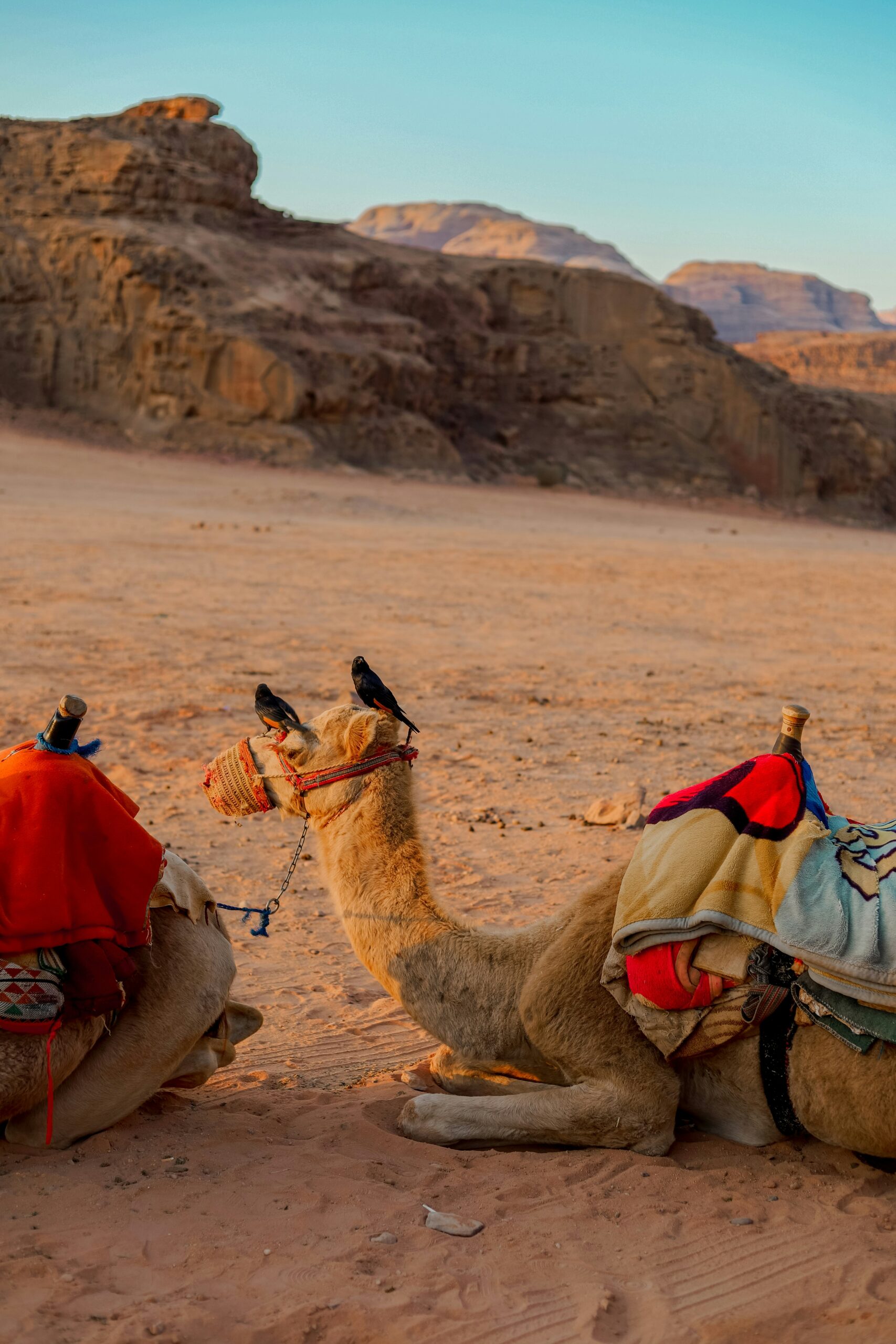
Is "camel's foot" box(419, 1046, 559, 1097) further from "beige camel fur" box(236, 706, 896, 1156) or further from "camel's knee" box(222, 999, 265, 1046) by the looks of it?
"camel's knee" box(222, 999, 265, 1046)

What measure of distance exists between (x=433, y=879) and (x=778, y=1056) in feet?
10.5

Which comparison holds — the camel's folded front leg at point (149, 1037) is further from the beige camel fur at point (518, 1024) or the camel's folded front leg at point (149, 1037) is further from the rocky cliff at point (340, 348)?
the rocky cliff at point (340, 348)

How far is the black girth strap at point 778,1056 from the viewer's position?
152 inches

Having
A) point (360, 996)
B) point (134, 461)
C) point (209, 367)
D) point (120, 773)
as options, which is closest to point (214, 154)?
point (209, 367)

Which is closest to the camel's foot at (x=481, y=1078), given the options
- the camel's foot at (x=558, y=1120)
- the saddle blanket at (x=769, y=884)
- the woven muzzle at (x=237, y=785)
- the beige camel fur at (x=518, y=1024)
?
the beige camel fur at (x=518, y=1024)

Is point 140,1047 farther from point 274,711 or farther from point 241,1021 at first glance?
point 274,711

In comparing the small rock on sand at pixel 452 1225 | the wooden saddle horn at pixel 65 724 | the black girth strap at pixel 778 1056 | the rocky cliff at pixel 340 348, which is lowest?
the small rock on sand at pixel 452 1225

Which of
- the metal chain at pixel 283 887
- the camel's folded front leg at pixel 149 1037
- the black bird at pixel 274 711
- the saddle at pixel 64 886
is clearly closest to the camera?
the saddle at pixel 64 886

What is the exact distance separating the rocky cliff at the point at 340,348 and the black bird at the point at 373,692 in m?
30.9

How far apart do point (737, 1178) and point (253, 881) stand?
3424mm

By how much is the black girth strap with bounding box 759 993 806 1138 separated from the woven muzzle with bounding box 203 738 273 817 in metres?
1.89

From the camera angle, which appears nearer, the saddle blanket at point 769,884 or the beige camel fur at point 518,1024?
the saddle blanket at point 769,884

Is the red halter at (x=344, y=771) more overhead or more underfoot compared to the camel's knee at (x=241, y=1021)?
more overhead

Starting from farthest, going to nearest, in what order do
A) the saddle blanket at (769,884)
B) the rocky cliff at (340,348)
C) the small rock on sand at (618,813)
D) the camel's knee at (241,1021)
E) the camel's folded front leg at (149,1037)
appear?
the rocky cliff at (340,348), the small rock on sand at (618,813), the camel's knee at (241,1021), the camel's folded front leg at (149,1037), the saddle blanket at (769,884)
